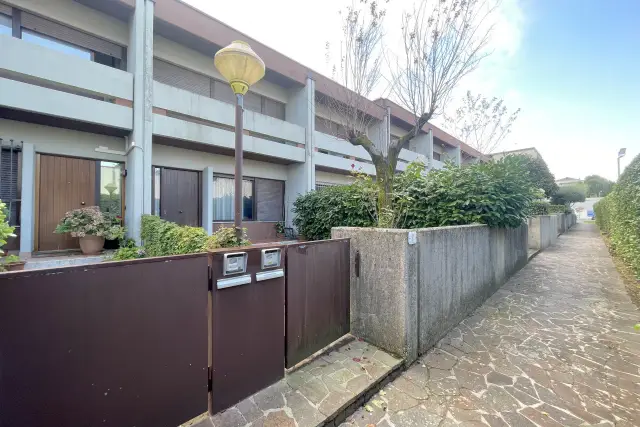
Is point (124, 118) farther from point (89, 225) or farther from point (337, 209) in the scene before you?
point (337, 209)

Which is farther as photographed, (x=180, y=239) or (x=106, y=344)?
(x=180, y=239)

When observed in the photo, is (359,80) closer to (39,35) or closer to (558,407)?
(558,407)

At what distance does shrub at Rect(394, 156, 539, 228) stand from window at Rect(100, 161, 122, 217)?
798 cm

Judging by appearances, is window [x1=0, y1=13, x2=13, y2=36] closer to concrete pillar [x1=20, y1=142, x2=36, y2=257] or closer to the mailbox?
concrete pillar [x1=20, y1=142, x2=36, y2=257]

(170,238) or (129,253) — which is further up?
(170,238)

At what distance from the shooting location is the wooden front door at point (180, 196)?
8.66m

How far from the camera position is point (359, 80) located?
5.45 meters

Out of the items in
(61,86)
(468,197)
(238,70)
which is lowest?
(468,197)

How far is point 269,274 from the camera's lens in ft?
7.84

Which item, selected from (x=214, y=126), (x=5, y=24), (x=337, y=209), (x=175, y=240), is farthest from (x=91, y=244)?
(x=337, y=209)

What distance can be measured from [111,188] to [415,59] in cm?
870

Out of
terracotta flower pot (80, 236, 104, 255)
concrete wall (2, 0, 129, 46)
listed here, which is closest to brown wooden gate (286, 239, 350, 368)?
Answer: terracotta flower pot (80, 236, 104, 255)

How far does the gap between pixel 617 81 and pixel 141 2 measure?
558 inches

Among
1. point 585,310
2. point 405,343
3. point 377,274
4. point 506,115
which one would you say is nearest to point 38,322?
point 377,274
